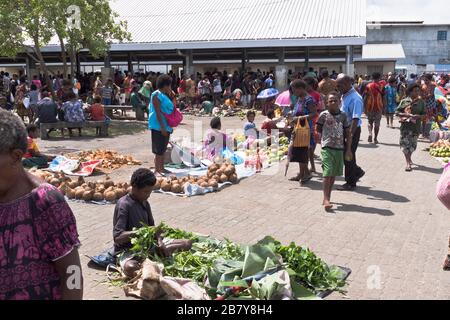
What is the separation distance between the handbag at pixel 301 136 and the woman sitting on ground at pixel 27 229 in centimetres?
630

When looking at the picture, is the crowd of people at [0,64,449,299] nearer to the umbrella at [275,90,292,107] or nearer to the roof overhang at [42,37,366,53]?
the umbrella at [275,90,292,107]

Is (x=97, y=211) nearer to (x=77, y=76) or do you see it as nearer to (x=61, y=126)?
(x=61, y=126)

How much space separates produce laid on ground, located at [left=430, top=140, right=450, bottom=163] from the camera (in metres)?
11.1

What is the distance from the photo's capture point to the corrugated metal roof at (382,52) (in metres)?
33.7

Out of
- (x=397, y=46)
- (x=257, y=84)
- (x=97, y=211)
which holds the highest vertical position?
(x=397, y=46)

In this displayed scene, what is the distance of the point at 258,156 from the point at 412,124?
3.14 m

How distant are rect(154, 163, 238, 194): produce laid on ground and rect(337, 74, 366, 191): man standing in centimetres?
201

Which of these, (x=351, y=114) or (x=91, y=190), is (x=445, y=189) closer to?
(x=351, y=114)

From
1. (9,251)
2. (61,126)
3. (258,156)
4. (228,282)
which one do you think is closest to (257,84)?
(61,126)

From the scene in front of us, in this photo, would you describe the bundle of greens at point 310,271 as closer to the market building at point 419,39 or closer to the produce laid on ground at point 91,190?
the produce laid on ground at point 91,190

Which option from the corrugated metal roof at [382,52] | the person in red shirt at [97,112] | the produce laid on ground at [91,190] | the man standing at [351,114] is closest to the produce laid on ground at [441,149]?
the man standing at [351,114]

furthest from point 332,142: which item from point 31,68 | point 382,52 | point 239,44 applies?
point 382,52

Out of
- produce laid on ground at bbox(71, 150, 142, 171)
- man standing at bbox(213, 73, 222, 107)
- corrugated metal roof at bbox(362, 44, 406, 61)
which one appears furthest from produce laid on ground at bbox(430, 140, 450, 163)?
corrugated metal roof at bbox(362, 44, 406, 61)

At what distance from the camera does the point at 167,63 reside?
2983 centimetres
